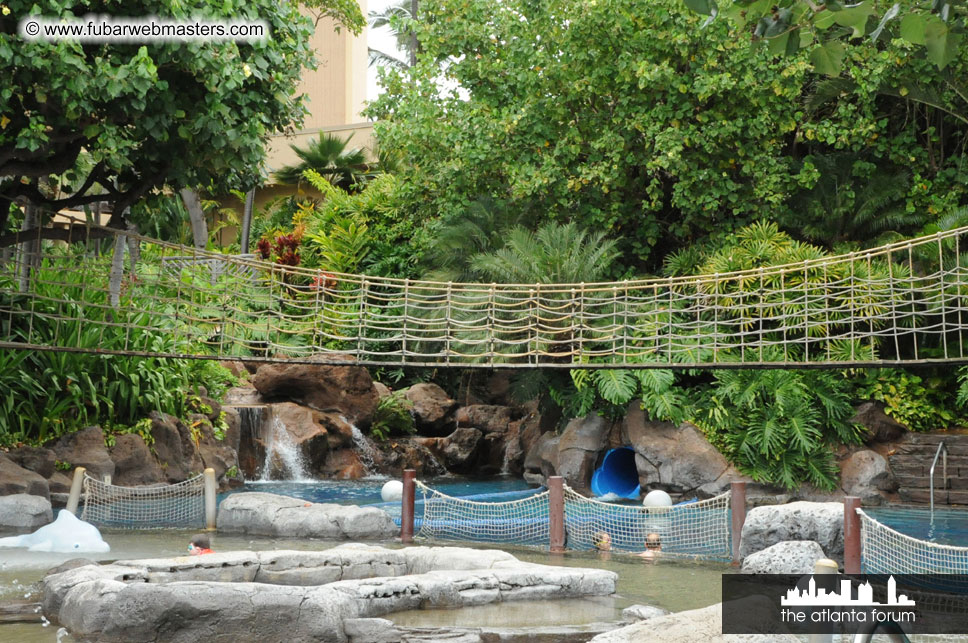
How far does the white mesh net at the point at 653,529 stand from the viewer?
838cm

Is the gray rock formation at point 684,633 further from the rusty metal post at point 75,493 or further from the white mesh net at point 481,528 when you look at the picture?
the rusty metal post at point 75,493

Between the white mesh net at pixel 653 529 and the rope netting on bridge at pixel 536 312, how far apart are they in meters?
1.40

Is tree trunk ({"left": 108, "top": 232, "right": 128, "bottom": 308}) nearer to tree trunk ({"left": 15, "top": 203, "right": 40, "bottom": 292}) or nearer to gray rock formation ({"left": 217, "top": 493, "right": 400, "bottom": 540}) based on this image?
tree trunk ({"left": 15, "top": 203, "right": 40, "bottom": 292})

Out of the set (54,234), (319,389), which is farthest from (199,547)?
(319,389)

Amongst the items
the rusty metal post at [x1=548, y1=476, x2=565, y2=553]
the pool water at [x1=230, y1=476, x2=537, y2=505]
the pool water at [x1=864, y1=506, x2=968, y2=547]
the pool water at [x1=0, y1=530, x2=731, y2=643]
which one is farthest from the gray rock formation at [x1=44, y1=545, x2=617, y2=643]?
the pool water at [x1=230, y1=476, x2=537, y2=505]

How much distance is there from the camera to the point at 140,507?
9344 mm

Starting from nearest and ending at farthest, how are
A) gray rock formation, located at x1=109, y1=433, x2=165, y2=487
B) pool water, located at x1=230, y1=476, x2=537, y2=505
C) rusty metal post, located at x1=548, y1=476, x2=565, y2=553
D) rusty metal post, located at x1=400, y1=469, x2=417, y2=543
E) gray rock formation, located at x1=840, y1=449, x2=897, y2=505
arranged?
rusty metal post, located at x1=548, y1=476, x2=565, y2=553, rusty metal post, located at x1=400, y1=469, x2=417, y2=543, gray rock formation, located at x1=109, y1=433, x2=165, y2=487, gray rock formation, located at x1=840, y1=449, x2=897, y2=505, pool water, located at x1=230, y1=476, x2=537, y2=505

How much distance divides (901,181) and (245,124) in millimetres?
10392

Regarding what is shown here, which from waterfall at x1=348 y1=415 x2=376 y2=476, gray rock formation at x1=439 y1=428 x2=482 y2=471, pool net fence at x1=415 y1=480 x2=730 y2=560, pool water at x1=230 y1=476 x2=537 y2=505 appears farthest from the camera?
gray rock formation at x1=439 y1=428 x2=482 y2=471

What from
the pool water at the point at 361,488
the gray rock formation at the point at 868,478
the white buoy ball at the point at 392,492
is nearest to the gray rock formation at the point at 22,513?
the pool water at the point at 361,488

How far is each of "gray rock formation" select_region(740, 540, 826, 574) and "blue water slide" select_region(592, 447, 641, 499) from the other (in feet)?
19.7

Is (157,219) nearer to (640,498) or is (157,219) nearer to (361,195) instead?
(640,498)

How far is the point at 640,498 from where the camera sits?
502 inches

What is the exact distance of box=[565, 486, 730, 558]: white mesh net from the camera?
27.5 ft
